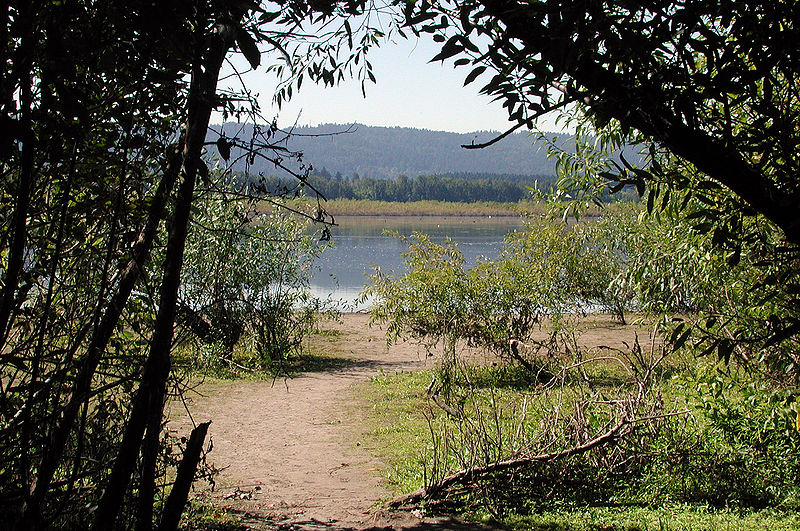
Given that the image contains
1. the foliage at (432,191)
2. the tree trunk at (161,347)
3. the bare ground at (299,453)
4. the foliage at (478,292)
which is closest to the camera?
the tree trunk at (161,347)

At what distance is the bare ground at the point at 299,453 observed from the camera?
610 centimetres

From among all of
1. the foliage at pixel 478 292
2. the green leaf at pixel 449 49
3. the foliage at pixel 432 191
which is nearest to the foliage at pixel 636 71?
the green leaf at pixel 449 49

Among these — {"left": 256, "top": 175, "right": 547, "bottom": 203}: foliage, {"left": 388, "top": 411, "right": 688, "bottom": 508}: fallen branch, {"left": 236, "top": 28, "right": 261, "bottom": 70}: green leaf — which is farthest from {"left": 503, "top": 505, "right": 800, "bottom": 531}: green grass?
{"left": 256, "top": 175, "right": 547, "bottom": 203}: foliage

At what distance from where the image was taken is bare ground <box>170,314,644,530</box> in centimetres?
610

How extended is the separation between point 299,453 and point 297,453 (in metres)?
0.02

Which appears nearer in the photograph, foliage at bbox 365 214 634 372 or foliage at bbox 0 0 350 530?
foliage at bbox 0 0 350 530

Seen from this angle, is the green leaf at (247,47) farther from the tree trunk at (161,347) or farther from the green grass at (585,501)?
the green grass at (585,501)

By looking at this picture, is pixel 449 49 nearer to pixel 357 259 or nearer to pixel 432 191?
pixel 357 259

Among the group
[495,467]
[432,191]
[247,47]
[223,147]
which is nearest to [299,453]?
[495,467]

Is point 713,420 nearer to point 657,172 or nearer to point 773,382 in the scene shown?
point 773,382

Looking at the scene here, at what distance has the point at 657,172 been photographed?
2.84 m

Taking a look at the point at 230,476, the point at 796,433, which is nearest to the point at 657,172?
the point at 796,433

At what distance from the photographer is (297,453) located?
864 cm

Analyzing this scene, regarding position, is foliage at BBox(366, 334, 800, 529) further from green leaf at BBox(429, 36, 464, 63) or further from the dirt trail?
green leaf at BBox(429, 36, 464, 63)
